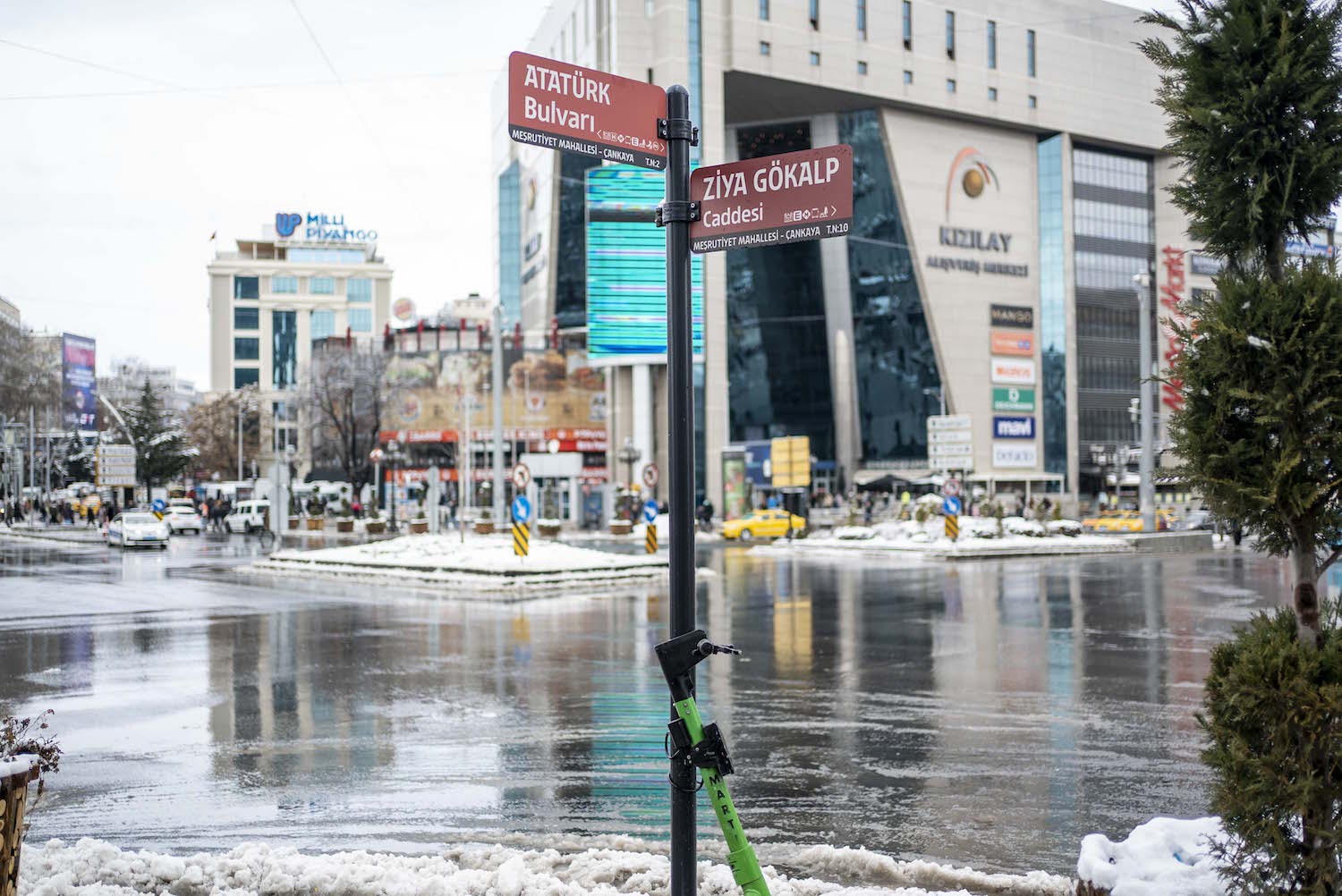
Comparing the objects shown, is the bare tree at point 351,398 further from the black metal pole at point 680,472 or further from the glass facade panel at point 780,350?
the black metal pole at point 680,472

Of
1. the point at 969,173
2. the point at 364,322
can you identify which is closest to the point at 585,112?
the point at 969,173

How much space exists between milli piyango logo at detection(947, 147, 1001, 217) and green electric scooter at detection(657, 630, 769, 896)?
87.8 m

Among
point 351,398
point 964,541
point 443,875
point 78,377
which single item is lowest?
point 964,541

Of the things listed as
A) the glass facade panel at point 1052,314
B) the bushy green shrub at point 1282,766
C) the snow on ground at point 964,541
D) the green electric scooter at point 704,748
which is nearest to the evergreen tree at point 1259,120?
the bushy green shrub at point 1282,766

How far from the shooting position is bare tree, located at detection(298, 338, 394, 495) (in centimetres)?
8462

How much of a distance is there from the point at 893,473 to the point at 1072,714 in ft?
250

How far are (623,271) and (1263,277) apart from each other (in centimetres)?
7293

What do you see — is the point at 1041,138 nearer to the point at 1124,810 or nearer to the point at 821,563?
the point at 821,563

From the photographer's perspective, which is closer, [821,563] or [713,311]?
[821,563]

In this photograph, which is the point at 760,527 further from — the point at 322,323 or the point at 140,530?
the point at 322,323

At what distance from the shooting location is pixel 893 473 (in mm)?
86062

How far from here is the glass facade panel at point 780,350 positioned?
287ft

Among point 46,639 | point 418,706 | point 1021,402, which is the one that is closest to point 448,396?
point 1021,402

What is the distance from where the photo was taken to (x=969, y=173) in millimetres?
88438
